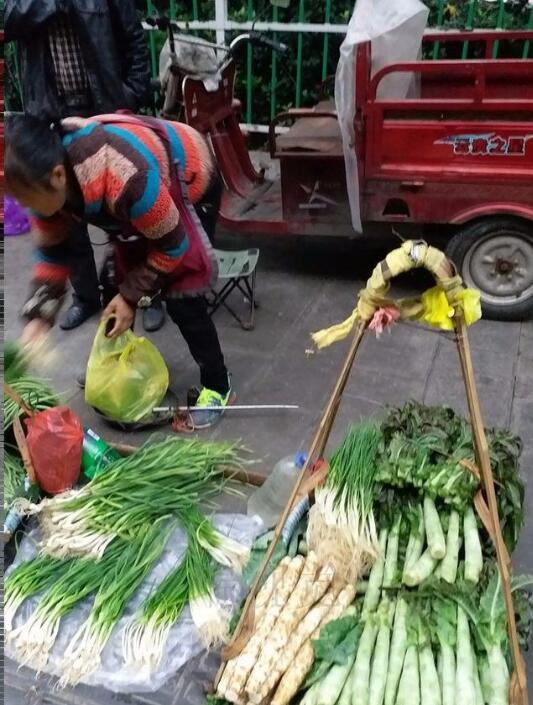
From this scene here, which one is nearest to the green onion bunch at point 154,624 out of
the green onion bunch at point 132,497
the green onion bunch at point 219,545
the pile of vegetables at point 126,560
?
the pile of vegetables at point 126,560

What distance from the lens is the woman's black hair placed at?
2.40 m

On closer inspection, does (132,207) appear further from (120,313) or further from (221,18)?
(221,18)

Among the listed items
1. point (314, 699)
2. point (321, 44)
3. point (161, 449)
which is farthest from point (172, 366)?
point (321, 44)

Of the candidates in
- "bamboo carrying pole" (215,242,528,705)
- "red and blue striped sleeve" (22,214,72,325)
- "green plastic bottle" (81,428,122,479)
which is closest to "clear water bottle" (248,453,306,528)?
"bamboo carrying pole" (215,242,528,705)

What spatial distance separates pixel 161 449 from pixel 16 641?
0.94 metres

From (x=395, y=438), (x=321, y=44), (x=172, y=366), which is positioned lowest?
(x=172, y=366)

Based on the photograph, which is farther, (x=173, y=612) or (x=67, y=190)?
(x=67, y=190)

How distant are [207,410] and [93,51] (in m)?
2.00

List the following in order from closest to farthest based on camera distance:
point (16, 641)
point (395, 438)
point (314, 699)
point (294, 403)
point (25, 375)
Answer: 1. point (314, 699)
2. point (16, 641)
3. point (395, 438)
4. point (25, 375)
5. point (294, 403)

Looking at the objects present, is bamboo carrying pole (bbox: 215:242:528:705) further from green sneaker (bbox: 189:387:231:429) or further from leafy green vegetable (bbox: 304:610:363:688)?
green sneaker (bbox: 189:387:231:429)

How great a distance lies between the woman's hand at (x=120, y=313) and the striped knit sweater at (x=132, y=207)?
0.04m

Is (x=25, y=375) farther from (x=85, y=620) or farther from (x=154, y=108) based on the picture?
(x=154, y=108)

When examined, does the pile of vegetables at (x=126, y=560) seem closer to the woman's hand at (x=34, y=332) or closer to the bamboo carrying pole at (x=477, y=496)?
the bamboo carrying pole at (x=477, y=496)

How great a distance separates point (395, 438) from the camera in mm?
2588
